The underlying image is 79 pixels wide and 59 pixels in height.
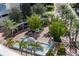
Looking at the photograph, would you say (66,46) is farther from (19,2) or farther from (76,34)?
(19,2)

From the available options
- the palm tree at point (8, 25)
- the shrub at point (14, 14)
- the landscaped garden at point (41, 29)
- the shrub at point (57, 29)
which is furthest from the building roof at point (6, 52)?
the shrub at point (57, 29)

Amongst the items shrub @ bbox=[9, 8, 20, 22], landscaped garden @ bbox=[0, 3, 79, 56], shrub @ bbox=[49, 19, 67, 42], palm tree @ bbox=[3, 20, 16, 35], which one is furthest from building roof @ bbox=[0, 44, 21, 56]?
shrub @ bbox=[49, 19, 67, 42]

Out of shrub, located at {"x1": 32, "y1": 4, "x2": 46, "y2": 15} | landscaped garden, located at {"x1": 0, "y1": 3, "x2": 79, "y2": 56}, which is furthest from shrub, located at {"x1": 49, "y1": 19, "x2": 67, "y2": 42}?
shrub, located at {"x1": 32, "y1": 4, "x2": 46, "y2": 15}

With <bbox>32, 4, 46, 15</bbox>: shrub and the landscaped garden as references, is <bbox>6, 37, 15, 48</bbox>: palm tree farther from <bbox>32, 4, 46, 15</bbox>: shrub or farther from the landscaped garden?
<bbox>32, 4, 46, 15</bbox>: shrub

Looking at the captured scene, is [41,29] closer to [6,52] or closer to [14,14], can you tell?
[14,14]

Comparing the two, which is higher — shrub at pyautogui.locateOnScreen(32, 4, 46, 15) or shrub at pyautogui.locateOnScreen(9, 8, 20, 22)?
shrub at pyautogui.locateOnScreen(32, 4, 46, 15)

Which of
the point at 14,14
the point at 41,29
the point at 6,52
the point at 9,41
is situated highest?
the point at 14,14

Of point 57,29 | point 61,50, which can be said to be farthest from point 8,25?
point 61,50

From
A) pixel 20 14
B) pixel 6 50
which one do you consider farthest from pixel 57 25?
pixel 6 50

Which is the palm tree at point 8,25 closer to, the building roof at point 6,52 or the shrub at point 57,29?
the building roof at point 6,52

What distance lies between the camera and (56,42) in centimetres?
224

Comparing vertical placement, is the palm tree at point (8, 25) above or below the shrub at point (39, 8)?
below

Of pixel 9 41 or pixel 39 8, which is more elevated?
pixel 39 8

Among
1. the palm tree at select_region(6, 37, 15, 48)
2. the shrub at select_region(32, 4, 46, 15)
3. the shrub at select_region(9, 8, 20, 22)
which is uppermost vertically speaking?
the shrub at select_region(32, 4, 46, 15)
